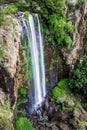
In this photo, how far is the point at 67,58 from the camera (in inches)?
665

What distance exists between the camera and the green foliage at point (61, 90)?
641 inches

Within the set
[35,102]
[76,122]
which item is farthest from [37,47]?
[76,122]

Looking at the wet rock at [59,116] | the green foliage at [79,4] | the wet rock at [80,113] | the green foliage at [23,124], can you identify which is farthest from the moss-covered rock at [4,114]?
the green foliage at [79,4]

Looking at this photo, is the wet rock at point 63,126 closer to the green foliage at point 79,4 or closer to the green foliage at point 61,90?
the green foliage at point 61,90

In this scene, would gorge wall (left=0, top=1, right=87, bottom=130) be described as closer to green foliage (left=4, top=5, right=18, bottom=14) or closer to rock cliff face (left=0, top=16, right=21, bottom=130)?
rock cliff face (left=0, top=16, right=21, bottom=130)

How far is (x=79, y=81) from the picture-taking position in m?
16.6

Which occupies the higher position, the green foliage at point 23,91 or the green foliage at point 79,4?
the green foliage at point 79,4

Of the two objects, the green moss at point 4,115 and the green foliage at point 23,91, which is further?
the green foliage at point 23,91

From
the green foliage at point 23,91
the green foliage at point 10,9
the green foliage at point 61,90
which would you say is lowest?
the green foliage at point 61,90

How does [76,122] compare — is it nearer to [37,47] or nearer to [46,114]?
[46,114]

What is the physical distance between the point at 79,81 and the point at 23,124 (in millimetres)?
3869

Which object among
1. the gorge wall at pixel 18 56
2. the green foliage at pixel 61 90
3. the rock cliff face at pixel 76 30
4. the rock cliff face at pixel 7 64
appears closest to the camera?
the rock cliff face at pixel 7 64

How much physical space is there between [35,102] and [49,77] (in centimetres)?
161

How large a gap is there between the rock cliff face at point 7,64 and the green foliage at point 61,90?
3.85 m
